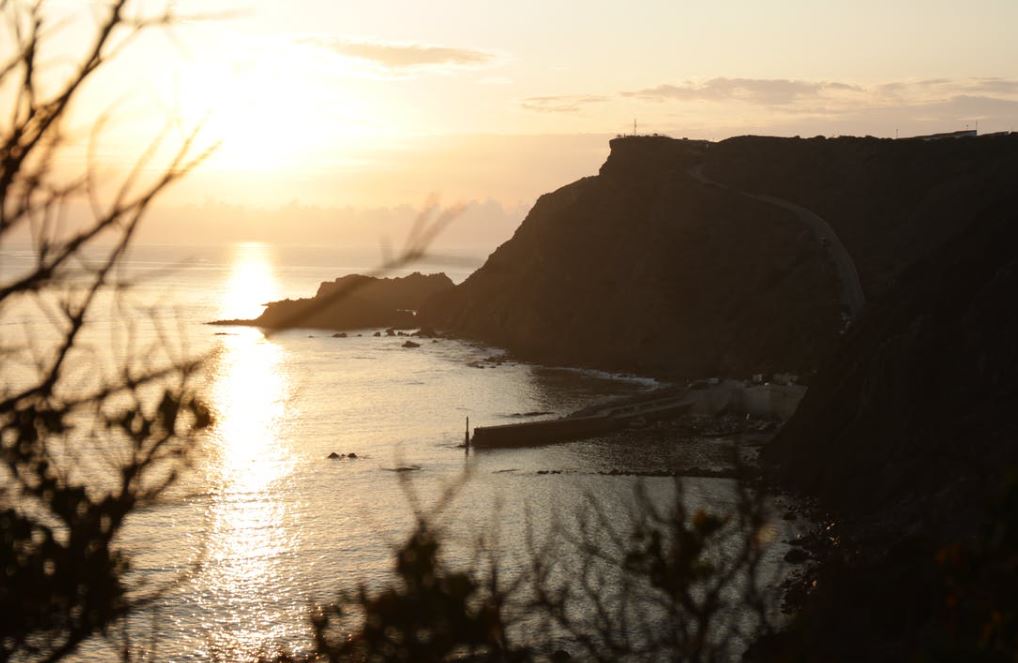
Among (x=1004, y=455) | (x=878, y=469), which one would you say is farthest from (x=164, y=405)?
(x=878, y=469)

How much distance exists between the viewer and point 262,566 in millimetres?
39656

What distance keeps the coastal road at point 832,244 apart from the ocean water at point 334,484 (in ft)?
62.4

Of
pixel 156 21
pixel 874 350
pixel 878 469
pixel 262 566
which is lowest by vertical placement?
pixel 262 566

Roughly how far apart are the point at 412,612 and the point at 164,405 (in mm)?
2658

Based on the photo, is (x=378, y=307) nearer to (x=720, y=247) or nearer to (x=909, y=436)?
(x=720, y=247)

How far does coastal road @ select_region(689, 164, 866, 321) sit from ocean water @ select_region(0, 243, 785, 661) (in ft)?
62.4

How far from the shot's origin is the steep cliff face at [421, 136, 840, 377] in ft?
309

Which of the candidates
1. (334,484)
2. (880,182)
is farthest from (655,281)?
(334,484)

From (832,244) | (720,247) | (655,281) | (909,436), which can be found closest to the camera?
(909,436)

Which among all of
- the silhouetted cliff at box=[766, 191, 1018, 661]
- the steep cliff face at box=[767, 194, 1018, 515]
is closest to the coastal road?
the steep cliff face at box=[767, 194, 1018, 515]

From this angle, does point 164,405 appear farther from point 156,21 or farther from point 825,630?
point 825,630

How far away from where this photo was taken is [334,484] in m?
53.2

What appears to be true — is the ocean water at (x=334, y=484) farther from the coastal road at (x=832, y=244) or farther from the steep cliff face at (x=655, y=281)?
the coastal road at (x=832, y=244)

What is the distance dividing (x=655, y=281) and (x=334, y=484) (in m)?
62.8
